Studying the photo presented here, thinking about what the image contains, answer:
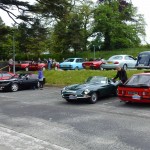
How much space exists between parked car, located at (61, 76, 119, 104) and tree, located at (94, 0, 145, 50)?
37.1 m

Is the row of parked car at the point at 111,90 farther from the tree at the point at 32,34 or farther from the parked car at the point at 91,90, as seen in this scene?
the tree at the point at 32,34

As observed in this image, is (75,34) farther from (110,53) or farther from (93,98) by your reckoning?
(93,98)

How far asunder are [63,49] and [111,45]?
8704mm

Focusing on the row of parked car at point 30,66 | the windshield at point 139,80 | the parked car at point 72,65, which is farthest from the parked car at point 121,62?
the windshield at point 139,80

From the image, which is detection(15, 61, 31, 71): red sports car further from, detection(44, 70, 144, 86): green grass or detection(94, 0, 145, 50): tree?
detection(94, 0, 145, 50): tree

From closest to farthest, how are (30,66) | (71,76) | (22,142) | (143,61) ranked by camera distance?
1. (22,142)
2. (71,76)
3. (143,61)
4. (30,66)

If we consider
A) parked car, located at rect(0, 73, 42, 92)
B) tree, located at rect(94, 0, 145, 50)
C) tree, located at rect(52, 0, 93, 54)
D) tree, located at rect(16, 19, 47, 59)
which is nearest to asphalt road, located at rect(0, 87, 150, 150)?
parked car, located at rect(0, 73, 42, 92)

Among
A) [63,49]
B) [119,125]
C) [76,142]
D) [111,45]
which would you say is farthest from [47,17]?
[111,45]

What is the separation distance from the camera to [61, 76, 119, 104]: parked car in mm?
13711

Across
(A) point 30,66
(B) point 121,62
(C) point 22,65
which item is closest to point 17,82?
(B) point 121,62

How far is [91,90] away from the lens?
13945 millimetres

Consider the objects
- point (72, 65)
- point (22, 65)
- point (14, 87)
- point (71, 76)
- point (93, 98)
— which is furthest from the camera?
point (22, 65)

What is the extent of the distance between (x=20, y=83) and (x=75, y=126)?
12867mm

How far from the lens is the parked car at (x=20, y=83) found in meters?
20.8
